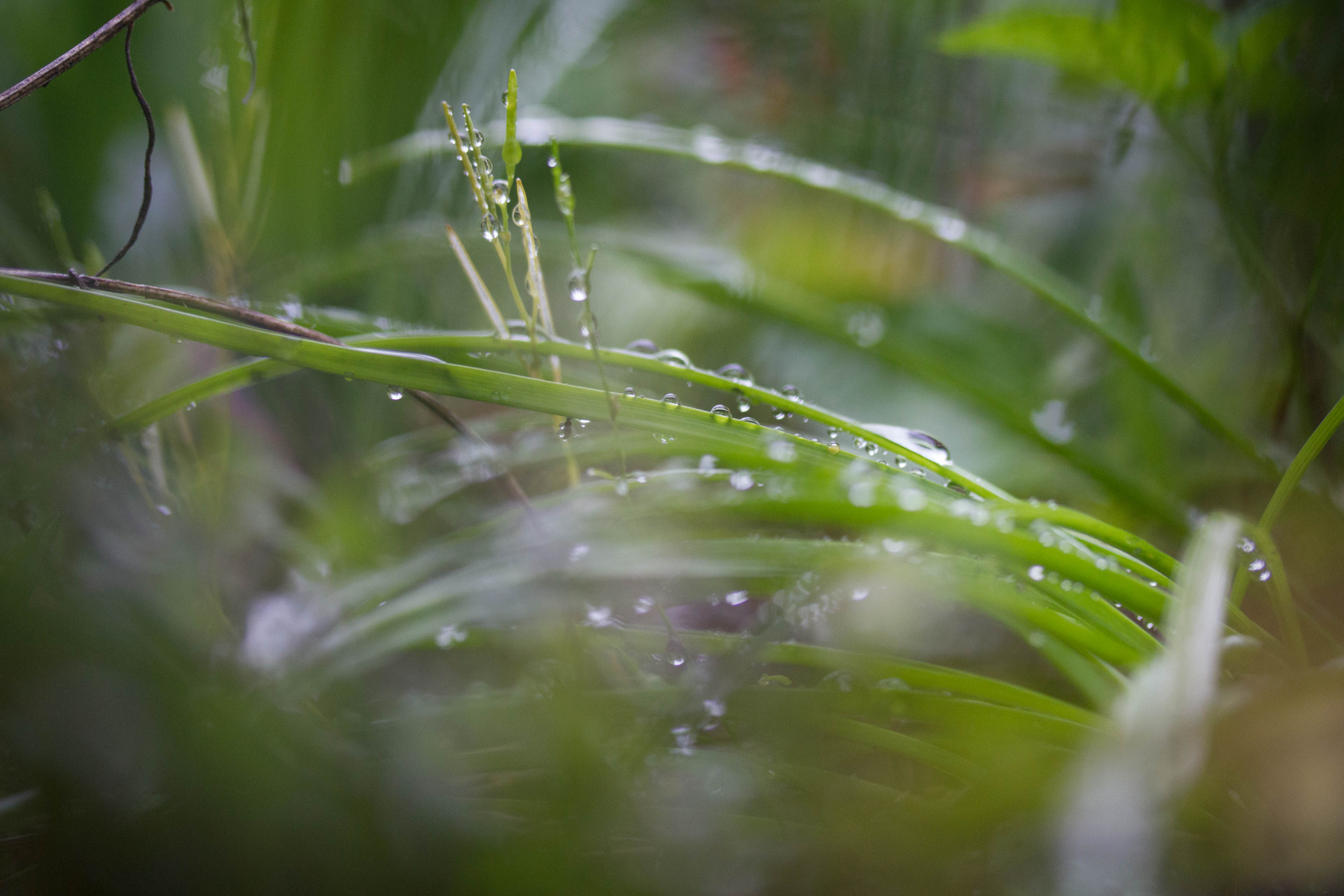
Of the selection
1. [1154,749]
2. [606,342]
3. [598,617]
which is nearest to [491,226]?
[598,617]

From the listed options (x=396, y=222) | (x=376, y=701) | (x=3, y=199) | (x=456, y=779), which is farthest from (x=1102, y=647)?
(x=3, y=199)

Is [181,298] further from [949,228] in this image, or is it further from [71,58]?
[949,228]

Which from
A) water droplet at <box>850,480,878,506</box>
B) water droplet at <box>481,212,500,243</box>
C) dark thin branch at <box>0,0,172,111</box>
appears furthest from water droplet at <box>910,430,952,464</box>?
dark thin branch at <box>0,0,172,111</box>

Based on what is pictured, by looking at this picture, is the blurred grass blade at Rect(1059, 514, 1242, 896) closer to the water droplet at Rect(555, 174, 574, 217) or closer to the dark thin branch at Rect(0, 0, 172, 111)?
the water droplet at Rect(555, 174, 574, 217)

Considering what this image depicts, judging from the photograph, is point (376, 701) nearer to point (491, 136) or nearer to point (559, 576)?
point (559, 576)

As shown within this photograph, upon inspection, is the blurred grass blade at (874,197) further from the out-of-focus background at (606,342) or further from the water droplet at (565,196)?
the water droplet at (565,196)

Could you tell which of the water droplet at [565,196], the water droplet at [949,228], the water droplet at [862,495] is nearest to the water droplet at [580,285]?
the water droplet at [565,196]
